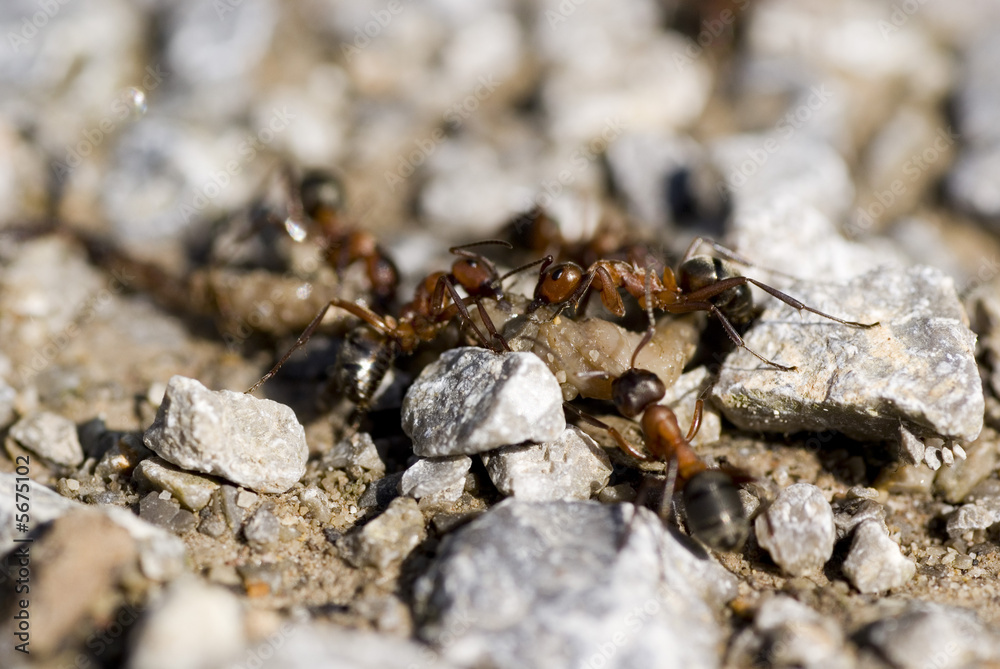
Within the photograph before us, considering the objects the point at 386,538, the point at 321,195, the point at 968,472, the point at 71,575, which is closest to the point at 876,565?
the point at 968,472

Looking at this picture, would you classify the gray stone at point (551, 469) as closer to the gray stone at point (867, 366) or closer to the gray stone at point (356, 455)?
the gray stone at point (356, 455)

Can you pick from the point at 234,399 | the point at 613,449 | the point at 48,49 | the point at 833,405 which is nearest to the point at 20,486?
the point at 234,399

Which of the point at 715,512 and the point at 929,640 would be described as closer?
the point at 929,640

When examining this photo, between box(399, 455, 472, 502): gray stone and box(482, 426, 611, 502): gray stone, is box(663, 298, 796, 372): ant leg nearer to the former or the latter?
box(482, 426, 611, 502): gray stone

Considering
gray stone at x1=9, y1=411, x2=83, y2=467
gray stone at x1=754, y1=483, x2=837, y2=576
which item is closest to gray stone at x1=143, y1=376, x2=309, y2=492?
gray stone at x1=9, y1=411, x2=83, y2=467

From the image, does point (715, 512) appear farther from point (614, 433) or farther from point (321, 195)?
point (321, 195)

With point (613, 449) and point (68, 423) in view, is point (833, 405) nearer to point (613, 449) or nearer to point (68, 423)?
point (613, 449)

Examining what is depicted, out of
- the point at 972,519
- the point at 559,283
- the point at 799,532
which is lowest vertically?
the point at 972,519
